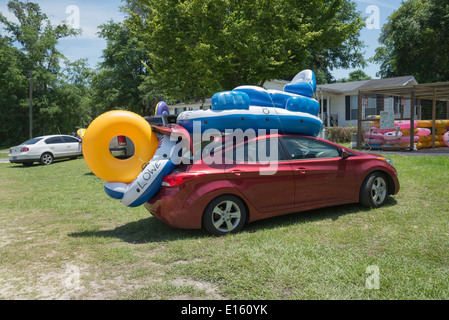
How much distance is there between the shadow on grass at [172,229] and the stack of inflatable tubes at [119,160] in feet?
1.71

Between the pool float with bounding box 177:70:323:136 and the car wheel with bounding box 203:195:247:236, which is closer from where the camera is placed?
the car wheel with bounding box 203:195:247:236

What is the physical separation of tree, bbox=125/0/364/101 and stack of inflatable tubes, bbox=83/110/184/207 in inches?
311

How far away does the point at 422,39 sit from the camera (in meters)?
29.6

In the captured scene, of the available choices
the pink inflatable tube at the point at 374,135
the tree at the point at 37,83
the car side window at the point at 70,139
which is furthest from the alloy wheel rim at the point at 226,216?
the tree at the point at 37,83

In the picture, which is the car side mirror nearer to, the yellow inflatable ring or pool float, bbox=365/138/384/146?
the yellow inflatable ring

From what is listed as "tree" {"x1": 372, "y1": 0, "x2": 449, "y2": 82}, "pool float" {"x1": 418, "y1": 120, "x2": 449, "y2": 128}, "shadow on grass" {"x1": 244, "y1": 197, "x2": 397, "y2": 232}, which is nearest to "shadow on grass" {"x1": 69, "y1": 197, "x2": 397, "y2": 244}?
"shadow on grass" {"x1": 244, "y1": 197, "x2": 397, "y2": 232}

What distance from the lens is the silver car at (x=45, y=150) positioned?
16.4 m

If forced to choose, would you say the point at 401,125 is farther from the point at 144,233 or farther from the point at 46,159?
the point at 46,159

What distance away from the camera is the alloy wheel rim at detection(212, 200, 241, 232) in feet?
15.6

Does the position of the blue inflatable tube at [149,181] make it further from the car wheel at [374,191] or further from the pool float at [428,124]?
the pool float at [428,124]

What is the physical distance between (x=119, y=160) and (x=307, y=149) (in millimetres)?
2906

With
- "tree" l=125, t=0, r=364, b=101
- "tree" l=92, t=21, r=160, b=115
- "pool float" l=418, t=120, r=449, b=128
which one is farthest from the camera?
"tree" l=92, t=21, r=160, b=115
